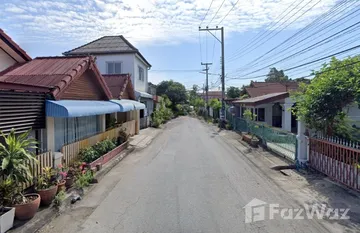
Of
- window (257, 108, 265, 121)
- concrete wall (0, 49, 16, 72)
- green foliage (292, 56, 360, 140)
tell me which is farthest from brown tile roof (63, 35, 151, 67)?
green foliage (292, 56, 360, 140)

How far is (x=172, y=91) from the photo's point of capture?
190ft

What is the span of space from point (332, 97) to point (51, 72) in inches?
413

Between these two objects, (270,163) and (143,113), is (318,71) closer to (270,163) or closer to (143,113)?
(270,163)

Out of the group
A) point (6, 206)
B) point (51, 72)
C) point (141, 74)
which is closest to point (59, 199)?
point (6, 206)

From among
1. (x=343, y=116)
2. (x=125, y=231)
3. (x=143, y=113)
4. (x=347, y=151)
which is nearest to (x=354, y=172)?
(x=347, y=151)

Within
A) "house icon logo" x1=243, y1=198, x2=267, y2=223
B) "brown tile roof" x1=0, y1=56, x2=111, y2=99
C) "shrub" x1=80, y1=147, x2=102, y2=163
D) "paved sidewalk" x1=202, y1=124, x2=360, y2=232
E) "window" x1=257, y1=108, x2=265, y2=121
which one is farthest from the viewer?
"window" x1=257, y1=108, x2=265, y2=121

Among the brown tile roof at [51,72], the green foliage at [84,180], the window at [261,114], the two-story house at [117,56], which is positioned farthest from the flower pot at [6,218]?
the window at [261,114]

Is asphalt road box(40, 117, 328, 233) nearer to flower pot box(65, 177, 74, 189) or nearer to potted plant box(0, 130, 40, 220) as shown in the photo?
potted plant box(0, 130, 40, 220)

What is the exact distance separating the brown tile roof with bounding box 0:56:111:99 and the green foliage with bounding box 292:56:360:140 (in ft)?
29.4

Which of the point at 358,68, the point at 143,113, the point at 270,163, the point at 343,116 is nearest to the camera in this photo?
the point at 358,68

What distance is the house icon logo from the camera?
6.00 metres

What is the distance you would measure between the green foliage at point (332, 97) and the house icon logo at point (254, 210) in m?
4.34

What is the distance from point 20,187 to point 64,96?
4.62 m

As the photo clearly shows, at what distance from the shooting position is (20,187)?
241 inches
